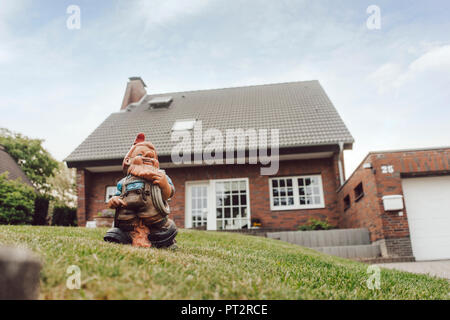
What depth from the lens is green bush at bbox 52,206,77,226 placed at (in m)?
15.1

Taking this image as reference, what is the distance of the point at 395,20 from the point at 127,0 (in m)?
5.13

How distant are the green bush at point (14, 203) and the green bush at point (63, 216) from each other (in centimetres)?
150

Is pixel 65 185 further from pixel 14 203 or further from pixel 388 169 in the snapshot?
pixel 388 169

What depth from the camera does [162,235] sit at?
4.61 meters

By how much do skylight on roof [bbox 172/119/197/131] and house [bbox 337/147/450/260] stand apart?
805cm

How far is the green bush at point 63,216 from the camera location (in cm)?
1512

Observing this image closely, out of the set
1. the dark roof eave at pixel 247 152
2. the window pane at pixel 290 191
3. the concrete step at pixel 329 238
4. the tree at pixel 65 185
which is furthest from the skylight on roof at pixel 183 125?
the tree at pixel 65 185

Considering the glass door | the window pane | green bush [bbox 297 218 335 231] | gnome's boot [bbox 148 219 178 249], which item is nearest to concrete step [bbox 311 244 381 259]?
green bush [bbox 297 218 335 231]

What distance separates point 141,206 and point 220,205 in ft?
32.7

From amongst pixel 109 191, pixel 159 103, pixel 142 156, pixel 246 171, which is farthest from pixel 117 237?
pixel 159 103

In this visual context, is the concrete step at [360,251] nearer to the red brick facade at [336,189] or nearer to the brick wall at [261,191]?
the red brick facade at [336,189]

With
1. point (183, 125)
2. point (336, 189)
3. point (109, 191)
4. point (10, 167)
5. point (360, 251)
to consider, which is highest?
point (183, 125)
